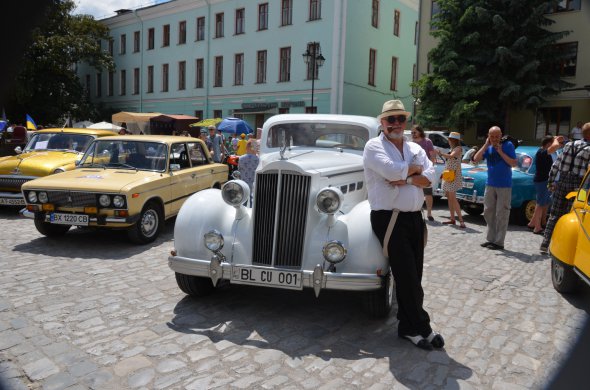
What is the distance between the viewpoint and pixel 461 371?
11.7 feet

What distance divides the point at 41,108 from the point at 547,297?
110 ft

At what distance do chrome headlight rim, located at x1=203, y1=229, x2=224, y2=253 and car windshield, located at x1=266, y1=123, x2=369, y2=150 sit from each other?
80.8 inches

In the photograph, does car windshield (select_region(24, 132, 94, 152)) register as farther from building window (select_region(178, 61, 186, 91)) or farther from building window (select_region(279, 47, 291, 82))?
building window (select_region(178, 61, 186, 91))

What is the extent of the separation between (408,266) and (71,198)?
205 inches

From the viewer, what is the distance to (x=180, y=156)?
8.70 meters

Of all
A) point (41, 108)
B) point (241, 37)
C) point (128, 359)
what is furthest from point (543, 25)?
point (41, 108)

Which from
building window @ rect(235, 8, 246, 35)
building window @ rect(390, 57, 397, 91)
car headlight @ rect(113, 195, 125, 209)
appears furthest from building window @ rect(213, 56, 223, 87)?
car headlight @ rect(113, 195, 125, 209)

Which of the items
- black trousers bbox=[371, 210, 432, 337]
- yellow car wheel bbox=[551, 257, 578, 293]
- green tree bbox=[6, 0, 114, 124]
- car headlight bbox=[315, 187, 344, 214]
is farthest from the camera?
green tree bbox=[6, 0, 114, 124]

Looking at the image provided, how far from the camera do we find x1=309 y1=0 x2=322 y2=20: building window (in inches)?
1083

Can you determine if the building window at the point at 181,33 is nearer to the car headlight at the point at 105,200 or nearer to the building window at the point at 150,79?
the building window at the point at 150,79

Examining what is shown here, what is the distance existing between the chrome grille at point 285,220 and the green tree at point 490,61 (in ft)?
59.3

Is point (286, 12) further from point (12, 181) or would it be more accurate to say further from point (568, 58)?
point (12, 181)

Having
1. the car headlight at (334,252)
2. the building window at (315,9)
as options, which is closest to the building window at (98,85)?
A: the building window at (315,9)

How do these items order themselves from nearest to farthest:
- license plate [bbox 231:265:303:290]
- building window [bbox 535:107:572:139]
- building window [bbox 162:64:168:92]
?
license plate [bbox 231:265:303:290] < building window [bbox 535:107:572:139] < building window [bbox 162:64:168:92]
